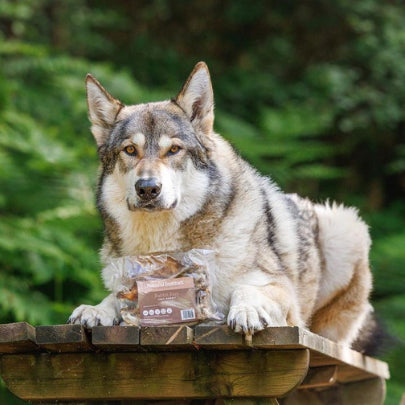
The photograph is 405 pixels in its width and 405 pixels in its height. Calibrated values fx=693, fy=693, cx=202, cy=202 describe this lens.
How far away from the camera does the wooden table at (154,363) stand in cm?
310

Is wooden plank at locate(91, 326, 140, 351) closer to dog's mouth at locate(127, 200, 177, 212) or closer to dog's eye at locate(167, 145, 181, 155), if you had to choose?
dog's mouth at locate(127, 200, 177, 212)

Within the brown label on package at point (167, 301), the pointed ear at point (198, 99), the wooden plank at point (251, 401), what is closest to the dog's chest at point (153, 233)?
the brown label on package at point (167, 301)

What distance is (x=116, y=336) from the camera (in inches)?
124

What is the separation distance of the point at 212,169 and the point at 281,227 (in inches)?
27.1

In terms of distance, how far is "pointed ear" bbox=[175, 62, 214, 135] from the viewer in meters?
3.99

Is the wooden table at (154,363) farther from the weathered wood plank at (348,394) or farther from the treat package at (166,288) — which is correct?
the weathered wood plank at (348,394)

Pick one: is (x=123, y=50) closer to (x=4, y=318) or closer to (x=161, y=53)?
(x=161, y=53)

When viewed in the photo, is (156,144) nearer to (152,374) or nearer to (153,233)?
(153,233)

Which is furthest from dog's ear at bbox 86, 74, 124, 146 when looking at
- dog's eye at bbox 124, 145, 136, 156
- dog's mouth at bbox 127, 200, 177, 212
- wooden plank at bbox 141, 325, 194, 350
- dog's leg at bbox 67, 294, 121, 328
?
wooden plank at bbox 141, 325, 194, 350

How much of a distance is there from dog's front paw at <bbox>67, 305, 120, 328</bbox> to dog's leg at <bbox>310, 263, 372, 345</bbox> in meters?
1.96

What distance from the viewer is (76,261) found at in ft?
21.5

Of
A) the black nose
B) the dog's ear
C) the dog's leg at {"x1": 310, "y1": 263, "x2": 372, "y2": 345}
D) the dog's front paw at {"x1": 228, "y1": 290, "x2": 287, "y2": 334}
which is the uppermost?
the dog's ear

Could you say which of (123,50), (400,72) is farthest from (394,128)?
(123,50)

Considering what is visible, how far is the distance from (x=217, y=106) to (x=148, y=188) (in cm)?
770
